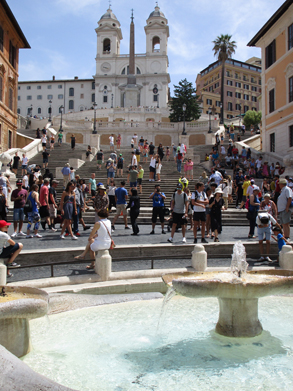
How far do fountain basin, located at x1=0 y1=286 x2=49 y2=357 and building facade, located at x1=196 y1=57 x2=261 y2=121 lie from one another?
85354 mm

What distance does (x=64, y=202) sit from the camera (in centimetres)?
1039

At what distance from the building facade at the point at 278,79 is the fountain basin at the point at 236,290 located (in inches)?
817

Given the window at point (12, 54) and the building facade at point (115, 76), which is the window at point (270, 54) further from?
the building facade at point (115, 76)

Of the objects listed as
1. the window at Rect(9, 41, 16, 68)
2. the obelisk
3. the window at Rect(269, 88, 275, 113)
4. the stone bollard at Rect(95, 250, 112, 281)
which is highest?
the obelisk

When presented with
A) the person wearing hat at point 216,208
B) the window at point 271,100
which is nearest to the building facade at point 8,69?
the window at point 271,100

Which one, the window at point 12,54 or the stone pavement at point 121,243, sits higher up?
the window at point 12,54

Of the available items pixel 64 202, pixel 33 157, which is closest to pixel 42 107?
pixel 33 157

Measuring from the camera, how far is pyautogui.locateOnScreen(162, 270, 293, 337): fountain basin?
15.1ft

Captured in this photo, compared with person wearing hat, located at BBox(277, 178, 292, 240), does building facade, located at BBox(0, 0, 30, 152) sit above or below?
above

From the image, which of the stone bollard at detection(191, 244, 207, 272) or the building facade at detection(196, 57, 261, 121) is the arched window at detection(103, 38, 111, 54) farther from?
the stone bollard at detection(191, 244, 207, 272)

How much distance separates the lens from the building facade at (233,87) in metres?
88.8

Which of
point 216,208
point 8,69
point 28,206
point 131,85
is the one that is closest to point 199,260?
point 216,208

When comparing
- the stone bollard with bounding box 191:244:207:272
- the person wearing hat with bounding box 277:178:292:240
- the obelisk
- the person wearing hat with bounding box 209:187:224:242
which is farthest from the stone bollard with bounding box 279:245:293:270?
the obelisk

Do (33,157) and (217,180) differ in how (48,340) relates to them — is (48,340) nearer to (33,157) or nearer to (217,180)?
(217,180)
